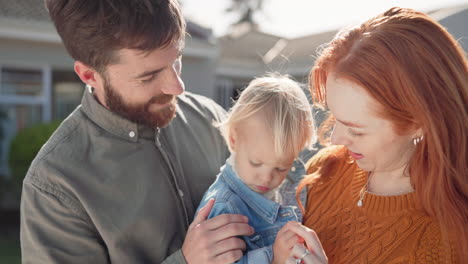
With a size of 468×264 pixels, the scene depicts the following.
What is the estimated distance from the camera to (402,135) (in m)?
1.94

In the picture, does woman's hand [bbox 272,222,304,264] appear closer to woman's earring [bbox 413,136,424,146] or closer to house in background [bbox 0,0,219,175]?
woman's earring [bbox 413,136,424,146]

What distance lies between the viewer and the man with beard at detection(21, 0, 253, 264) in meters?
2.36

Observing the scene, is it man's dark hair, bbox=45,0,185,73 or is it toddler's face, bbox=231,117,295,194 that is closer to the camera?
toddler's face, bbox=231,117,295,194

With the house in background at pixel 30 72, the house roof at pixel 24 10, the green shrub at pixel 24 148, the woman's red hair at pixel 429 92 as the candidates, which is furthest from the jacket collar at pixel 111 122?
the house roof at pixel 24 10

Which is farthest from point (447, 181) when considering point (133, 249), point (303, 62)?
point (303, 62)

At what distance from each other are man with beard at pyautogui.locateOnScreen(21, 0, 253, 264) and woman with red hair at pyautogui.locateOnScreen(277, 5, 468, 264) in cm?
55

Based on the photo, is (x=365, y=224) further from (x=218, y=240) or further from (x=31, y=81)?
(x=31, y=81)

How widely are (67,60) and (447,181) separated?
9.69 meters

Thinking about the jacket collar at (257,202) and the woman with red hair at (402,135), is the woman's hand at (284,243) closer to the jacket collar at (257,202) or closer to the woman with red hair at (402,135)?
the woman with red hair at (402,135)

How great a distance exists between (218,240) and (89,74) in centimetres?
122

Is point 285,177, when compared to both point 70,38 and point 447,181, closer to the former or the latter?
point 447,181

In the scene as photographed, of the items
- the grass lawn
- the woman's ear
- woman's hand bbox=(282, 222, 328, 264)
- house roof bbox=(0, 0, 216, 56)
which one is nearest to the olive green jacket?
the woman's ear

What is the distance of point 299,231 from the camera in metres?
1.92

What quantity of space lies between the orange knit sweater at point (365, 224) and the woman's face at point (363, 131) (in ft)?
0.61
